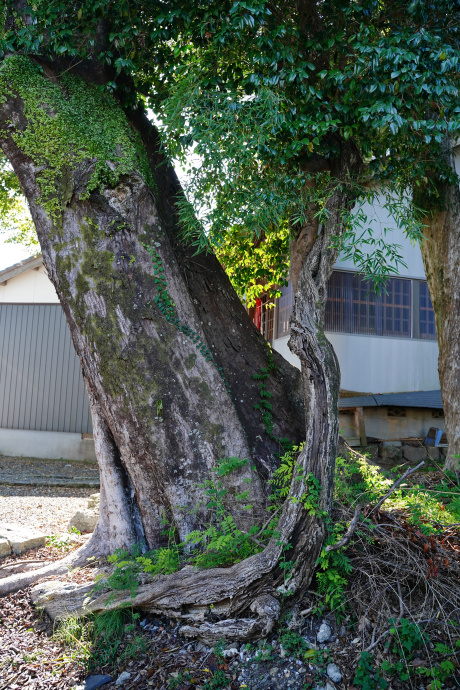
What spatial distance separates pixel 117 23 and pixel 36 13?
0.73 metres

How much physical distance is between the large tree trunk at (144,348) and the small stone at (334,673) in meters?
1.24

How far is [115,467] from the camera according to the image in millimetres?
5117

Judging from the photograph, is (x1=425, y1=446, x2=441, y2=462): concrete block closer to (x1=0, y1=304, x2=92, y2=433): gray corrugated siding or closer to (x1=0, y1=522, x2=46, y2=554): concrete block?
(x1=0, y1=522, x2=46, y2=554): concrete block

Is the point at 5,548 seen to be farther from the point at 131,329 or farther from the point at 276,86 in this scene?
the point at 276,86

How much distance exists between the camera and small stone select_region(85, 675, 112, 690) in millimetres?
3488

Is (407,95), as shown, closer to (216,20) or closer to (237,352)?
(216,20)

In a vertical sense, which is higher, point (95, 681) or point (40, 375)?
point (40, 375)

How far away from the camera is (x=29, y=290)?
1563 cm

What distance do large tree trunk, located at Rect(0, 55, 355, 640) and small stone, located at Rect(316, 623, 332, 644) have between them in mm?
1032

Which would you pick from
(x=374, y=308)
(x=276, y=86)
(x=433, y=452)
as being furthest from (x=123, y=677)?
(x=433, y=452)

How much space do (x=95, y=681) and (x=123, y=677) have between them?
0.18 meters

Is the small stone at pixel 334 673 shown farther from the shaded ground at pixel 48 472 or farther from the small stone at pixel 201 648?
the shaded ground at pixel 48 472

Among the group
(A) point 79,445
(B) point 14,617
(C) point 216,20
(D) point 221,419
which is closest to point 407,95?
(C) point 216,20

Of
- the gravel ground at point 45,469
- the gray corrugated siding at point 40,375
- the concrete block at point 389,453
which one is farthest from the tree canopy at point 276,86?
the gray corrugated siding at point 40,375
